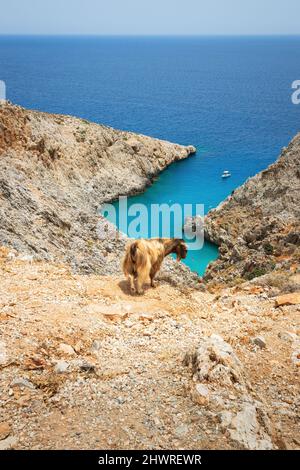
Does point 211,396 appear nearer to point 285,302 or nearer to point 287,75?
point 285,302

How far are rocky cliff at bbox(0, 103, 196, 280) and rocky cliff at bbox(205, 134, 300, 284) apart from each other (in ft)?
13.5

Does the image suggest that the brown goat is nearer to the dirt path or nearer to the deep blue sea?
the dirt path

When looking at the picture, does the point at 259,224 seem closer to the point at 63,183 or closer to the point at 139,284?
the point at 63,183

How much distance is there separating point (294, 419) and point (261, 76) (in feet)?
654

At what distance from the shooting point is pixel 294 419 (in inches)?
287

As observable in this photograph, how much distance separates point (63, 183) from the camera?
127 ft

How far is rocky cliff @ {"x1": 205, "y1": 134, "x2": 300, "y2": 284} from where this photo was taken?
28406 mm

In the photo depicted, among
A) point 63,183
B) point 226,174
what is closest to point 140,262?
point 63,183

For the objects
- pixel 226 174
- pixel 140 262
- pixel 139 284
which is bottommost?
pixel 226 174

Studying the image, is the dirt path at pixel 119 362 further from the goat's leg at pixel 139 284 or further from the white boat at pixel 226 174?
the white boat at pixel 226 174

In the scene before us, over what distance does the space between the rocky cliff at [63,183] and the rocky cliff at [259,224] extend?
13.5 ft

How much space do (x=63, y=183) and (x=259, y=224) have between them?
55.9ft

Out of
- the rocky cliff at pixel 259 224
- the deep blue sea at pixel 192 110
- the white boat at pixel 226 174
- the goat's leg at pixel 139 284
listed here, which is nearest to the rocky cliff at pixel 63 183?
the rocky cliff at pixel 259 224
